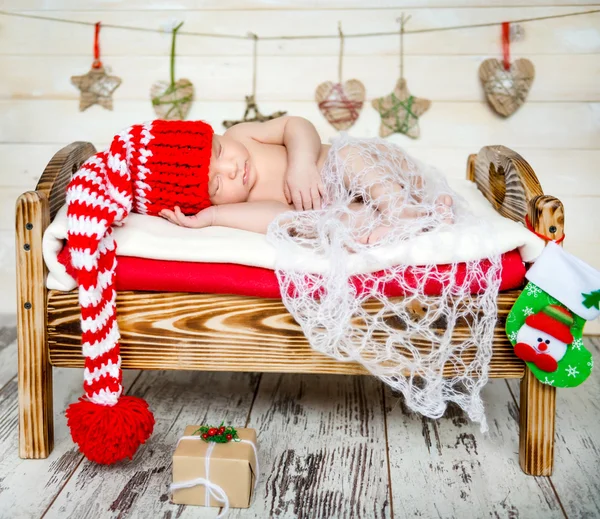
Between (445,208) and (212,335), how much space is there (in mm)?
544

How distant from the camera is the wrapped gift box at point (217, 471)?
1.28m

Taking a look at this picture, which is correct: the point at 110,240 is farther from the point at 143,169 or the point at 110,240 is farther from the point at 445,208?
the point at 445,208

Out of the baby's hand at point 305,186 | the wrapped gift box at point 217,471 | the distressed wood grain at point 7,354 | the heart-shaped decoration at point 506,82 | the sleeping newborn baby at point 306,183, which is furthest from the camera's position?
the heart-shaped decoration at point 506,82

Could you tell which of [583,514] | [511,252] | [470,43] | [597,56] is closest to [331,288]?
[511,252]

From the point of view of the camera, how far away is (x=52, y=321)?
1.41m

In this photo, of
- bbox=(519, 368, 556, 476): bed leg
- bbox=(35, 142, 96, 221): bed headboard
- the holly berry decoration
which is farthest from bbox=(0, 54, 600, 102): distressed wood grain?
the holly berry decoration

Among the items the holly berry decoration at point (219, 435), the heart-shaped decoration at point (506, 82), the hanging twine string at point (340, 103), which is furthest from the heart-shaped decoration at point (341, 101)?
the holly berry decoration at point (219, 435)

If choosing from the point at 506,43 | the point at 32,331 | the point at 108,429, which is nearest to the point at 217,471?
the point at 108,429

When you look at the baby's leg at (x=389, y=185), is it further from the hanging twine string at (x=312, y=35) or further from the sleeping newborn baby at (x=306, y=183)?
the hanging twine string at (x=312, y=35)

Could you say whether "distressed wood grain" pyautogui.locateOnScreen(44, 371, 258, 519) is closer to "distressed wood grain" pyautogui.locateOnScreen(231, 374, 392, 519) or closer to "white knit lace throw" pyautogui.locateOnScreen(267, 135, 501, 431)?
"distressed wood grain" pyautogui.locateOnScreen(231, 374, 392, 519)

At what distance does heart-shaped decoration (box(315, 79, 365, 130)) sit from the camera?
2232mm

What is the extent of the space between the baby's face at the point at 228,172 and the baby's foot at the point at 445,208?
1.45 ft

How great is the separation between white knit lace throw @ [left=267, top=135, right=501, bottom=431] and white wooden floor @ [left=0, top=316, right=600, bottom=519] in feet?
0.50

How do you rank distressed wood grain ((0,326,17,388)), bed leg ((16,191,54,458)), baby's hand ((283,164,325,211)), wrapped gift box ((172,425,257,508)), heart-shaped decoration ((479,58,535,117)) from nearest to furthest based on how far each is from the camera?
1. wrapped gift box ((172,425,257,508))
2. bed leg ((16,191,54,458))
3. baby's hand ((283,164,325,211))
4. distressed wood grain ((0,326,17,388))
5. heart-shaped decoration ((479,58,535,117))
